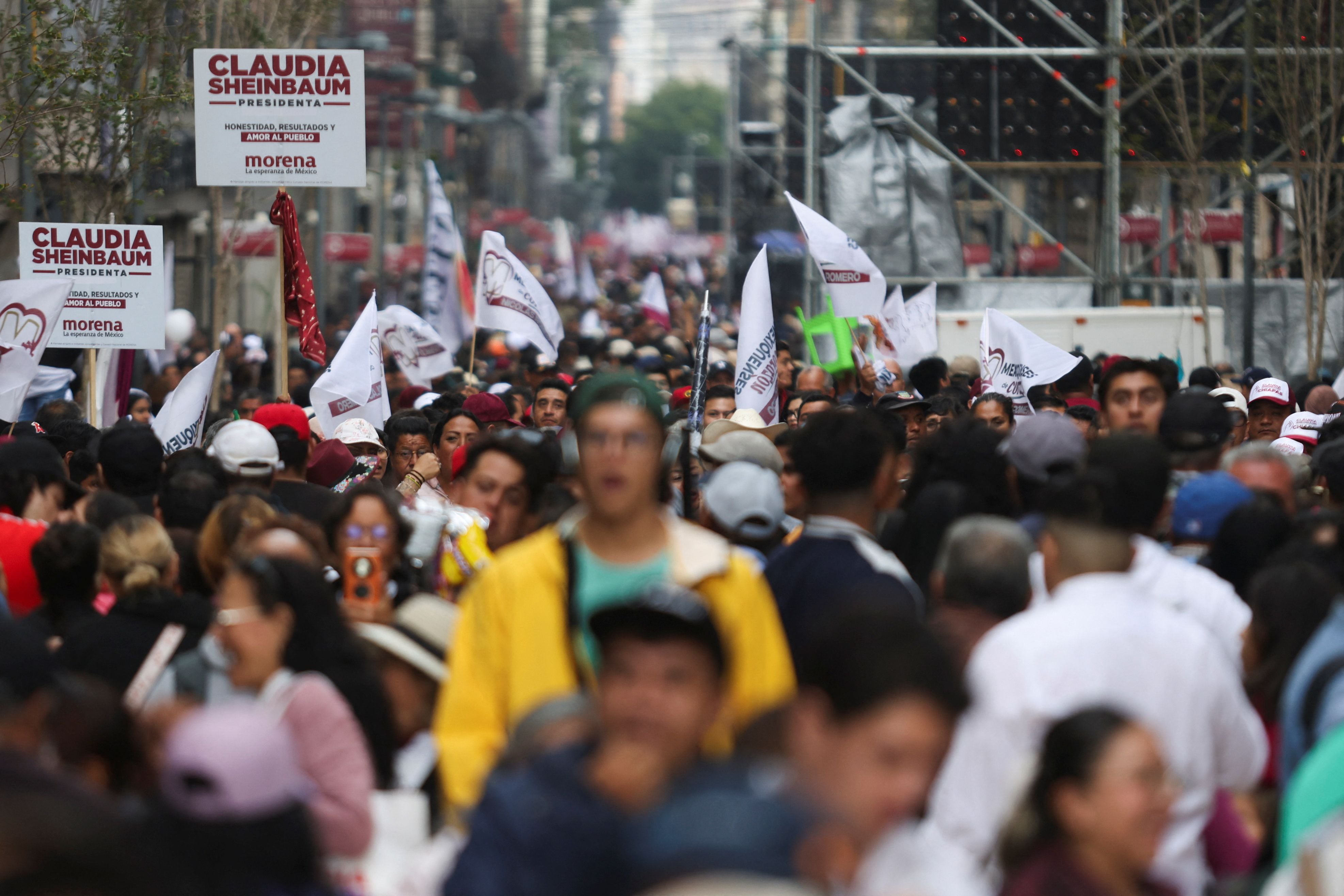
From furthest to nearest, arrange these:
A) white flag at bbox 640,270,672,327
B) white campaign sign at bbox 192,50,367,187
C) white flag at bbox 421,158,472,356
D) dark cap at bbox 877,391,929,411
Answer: white flag at bbox 640,270,672,327 → white flag at bbox 421,158,472,356 → white campaign sign at bbox 192,50,367,187 → dark cap at bbox 877,391,929,411

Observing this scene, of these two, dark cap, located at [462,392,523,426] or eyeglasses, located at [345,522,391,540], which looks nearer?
eyeglasses, located at [345,522,391,540]

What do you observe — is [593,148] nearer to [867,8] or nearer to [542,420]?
[867,8]

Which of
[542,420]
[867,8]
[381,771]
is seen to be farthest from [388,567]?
[867,8]

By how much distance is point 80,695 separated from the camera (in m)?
3.58

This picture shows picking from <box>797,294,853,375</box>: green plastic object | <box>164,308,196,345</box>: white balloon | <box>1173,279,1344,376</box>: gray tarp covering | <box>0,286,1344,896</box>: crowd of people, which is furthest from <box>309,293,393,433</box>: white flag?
<box>164,308,196,345</box>: white balloon

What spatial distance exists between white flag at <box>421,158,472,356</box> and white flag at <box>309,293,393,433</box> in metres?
6.29

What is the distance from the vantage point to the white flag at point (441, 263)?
1828cm

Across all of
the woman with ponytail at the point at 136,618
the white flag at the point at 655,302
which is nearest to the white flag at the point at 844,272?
the woman with ponytail at the point at 136,618

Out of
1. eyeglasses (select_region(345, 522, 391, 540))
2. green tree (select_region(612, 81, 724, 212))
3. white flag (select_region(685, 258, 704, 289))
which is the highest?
green tree (select_region(612, 81, 724, 212))

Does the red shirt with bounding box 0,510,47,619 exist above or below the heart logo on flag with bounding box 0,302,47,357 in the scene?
below

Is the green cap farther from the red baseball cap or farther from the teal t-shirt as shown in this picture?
the red baseball cap

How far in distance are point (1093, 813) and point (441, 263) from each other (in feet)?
52.0

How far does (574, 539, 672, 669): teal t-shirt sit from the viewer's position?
3.70 meters

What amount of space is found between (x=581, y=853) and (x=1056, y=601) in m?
1.78
